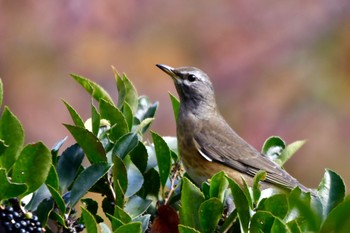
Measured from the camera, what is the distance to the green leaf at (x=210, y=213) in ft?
7.12

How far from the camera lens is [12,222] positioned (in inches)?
87.4

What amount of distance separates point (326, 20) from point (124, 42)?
133 cm

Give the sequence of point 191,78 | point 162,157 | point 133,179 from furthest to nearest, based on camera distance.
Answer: point 191,78 < point 162,157 < point 133,179

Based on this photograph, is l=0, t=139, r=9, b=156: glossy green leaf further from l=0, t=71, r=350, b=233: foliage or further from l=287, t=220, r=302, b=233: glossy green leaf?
l=287, t=220, r=302, b=233: glossy green leaf

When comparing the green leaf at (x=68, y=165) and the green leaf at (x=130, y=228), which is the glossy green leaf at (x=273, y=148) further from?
the green leaf at (x=130, y=228)

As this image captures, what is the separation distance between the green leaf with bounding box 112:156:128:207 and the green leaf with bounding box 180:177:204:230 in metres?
0.20

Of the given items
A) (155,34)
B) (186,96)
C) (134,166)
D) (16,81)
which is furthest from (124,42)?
(134,166)

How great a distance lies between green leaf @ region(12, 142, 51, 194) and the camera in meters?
2.22

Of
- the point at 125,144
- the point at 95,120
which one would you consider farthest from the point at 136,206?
the point at 95,120

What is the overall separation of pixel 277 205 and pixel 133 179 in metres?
0.47

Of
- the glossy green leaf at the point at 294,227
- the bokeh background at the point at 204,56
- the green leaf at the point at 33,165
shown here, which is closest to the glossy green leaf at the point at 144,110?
the green leaf at the point at 33,165

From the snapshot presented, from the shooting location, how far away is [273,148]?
Result: 9.80 feet

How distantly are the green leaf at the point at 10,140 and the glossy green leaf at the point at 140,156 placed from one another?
1.40ft

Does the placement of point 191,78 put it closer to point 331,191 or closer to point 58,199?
point 331,191
